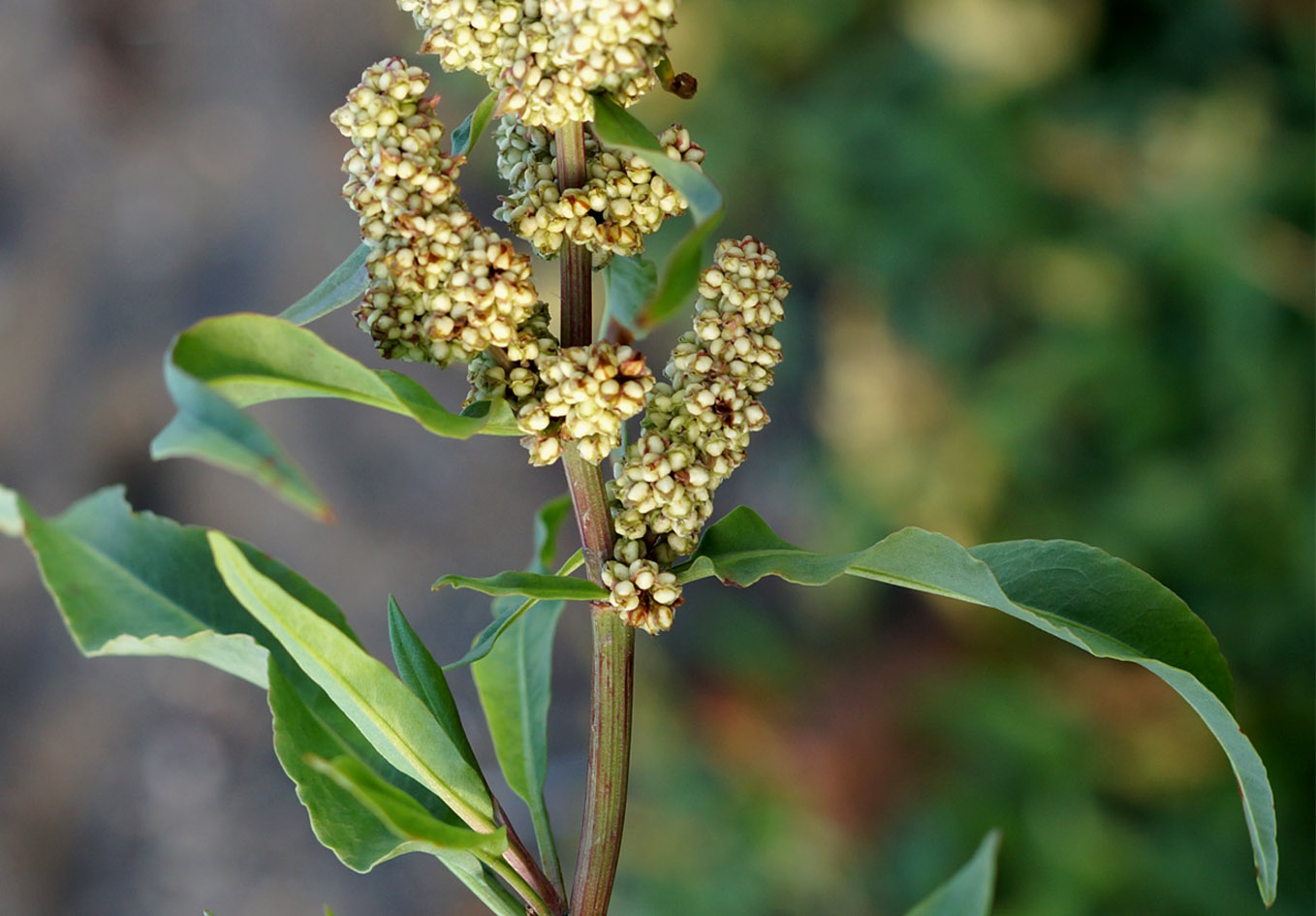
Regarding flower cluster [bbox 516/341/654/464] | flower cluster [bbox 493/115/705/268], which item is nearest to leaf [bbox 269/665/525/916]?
flower cluster [bbox 516/341/654/464]

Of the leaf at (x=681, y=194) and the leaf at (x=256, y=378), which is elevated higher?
the leaf at (x=681, y=194)

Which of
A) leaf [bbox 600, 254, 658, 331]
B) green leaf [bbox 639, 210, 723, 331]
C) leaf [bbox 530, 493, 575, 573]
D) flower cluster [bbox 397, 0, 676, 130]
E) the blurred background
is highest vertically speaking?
flower cluster [bbox 397, 0, 676, 130]

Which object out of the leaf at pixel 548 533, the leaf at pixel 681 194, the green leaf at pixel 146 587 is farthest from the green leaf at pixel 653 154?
the leaf at pixel 548 533

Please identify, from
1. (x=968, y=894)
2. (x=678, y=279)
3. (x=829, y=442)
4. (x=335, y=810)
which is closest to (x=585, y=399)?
(x=678, y=279)

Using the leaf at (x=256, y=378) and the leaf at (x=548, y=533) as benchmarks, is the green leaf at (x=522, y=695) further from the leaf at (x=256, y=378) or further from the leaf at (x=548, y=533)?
the leaf at (x=256, y=378)

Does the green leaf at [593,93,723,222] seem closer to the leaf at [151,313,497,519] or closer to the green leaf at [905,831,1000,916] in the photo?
the leaf at [151,313,497,519]

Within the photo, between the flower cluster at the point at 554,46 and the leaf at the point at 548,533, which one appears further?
the leaf at the point at 548,533

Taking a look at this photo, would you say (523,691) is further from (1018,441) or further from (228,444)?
(1018,441)
